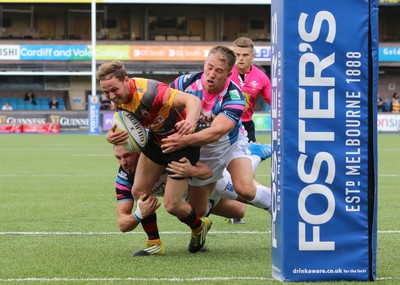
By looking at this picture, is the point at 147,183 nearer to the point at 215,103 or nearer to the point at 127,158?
the point at 127,158

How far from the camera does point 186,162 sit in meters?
7.25

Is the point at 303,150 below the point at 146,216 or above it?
above

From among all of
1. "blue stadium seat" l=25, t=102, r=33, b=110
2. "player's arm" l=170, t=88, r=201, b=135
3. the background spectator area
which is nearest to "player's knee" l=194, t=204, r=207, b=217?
"player's arm" l=170, t=88, r=201, b=135

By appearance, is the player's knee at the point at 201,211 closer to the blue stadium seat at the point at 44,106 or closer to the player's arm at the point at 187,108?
the player's arm at the point at 187,108

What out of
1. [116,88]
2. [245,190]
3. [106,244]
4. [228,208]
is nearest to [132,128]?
[116,88]

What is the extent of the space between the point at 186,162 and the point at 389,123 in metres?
37.0

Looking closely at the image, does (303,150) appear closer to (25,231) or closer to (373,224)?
(373,224)

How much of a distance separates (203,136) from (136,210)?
Result: 95cm

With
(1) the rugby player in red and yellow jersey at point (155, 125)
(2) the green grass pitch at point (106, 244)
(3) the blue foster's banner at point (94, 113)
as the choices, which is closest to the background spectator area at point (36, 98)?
(3) the blue foster's banner at point (94, 113)

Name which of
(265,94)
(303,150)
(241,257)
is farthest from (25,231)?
(303,150)

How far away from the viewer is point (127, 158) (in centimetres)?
767

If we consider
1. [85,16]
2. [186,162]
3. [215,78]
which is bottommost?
[186,162]

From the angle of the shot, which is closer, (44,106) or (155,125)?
(155,125)

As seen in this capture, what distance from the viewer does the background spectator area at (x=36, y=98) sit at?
5203cm
